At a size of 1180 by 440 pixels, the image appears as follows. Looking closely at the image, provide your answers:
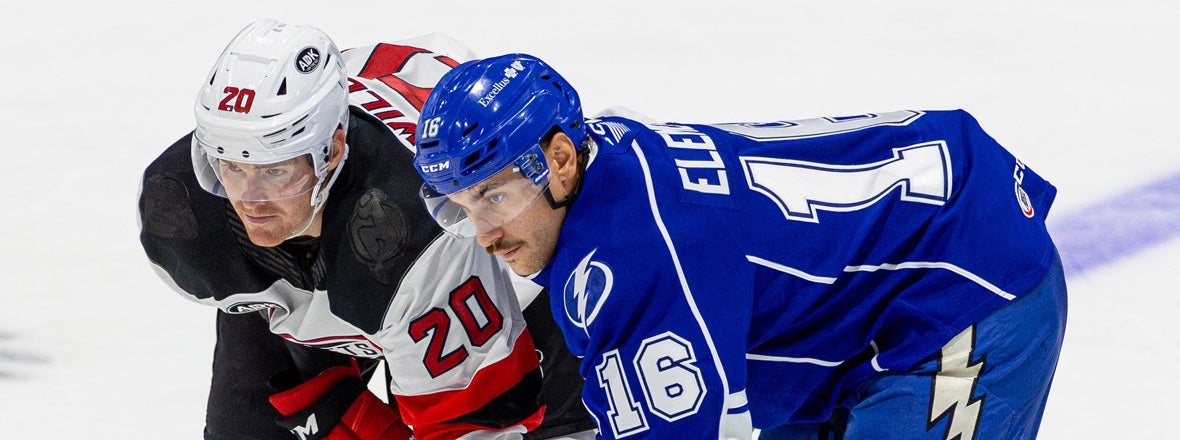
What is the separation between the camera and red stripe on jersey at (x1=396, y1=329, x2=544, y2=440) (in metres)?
3.21

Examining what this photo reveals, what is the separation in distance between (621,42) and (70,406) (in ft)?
8.68

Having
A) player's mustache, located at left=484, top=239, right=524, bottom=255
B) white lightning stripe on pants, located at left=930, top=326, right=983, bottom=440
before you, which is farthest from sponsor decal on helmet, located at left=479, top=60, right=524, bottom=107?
white lightning stripe on pants, located at left=930, top=326, right=983, bottom=440

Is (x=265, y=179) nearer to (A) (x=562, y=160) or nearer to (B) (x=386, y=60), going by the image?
(B) (x=386, y=60)

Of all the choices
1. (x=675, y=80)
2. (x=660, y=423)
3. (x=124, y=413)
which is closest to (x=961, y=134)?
(x=660, y=423)

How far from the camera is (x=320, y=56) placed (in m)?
3.01

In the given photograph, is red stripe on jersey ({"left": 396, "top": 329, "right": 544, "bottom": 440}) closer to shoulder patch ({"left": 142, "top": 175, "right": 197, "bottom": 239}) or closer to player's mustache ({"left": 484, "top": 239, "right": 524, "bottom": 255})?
shoulder patch ({"left": 142, "top": 175, "right": 197, "bottom": 239})

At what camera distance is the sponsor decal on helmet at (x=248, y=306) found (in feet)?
10.7

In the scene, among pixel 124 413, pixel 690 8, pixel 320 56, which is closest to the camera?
pixel 320 56

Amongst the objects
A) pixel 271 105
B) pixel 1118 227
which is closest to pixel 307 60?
pixel 271 105

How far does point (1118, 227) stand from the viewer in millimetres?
4820

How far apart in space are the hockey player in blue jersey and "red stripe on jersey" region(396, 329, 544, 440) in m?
0.60

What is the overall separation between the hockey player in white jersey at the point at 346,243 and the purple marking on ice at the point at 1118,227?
1929mm

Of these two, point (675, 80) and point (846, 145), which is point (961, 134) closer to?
point (846, 145)

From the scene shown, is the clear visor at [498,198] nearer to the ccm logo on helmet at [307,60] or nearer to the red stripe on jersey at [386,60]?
the ccm logo on helmet at [307,60]
